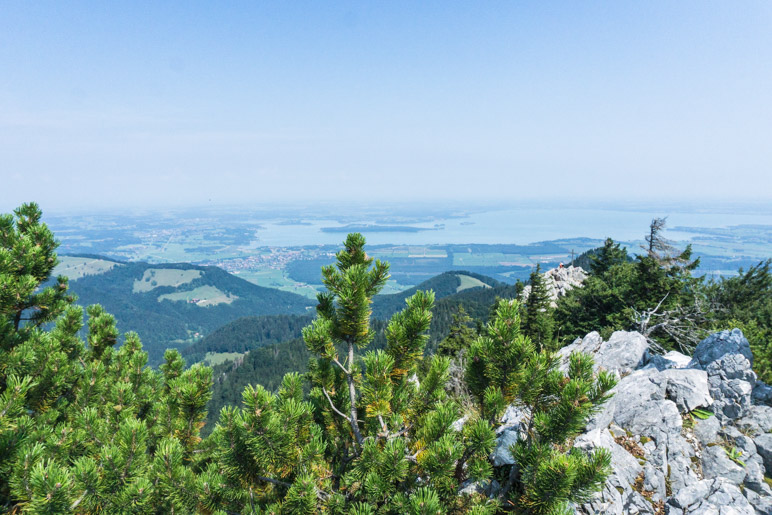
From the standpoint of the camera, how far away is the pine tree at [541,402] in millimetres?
2920

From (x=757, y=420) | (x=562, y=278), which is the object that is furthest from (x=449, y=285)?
(x=757, y=420)

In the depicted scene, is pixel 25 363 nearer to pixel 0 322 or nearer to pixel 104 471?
pixel 0 322

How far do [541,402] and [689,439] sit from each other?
5356 mm

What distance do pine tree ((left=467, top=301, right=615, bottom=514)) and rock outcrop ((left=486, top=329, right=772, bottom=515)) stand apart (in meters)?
1.27

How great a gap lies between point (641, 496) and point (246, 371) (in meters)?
118

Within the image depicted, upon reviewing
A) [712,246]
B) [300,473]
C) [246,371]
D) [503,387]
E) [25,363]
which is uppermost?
[503,387]

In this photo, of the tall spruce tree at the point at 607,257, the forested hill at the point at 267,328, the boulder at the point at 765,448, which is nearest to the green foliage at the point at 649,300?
the tall spruce tree at the point at 607,257

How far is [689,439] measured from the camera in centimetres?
634

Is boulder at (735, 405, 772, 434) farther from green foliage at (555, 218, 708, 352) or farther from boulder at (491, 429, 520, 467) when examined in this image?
green foliage at (555, 218, 708, 352)

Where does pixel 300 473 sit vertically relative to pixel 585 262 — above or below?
above

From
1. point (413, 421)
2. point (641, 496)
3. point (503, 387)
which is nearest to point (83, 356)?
point (413, 421)

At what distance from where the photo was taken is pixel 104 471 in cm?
335

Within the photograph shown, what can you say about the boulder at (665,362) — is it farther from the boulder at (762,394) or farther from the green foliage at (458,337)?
the green foliage at (458,337)

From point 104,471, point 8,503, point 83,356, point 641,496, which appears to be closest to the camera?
point 104,471
